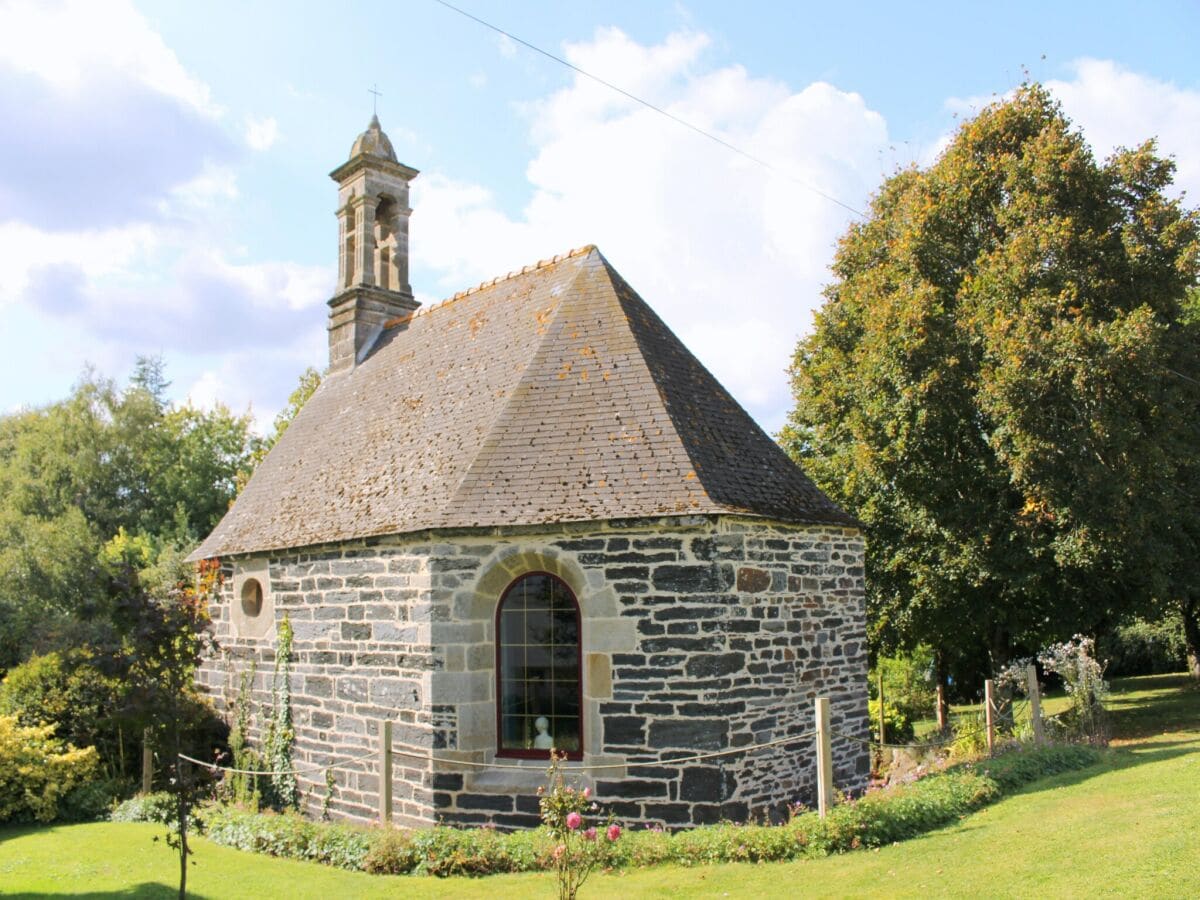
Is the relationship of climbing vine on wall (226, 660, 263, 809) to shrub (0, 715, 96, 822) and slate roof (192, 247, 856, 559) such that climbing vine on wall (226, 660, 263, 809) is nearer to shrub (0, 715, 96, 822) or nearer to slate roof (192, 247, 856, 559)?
shrub (0, 715, 96, 822)

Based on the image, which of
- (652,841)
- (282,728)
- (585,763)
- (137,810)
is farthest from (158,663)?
(137,810)

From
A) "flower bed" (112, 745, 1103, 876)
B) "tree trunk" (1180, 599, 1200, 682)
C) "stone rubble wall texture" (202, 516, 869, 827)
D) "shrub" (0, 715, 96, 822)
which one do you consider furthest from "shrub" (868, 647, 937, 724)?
"shrub" (0, 715, 96, 822)

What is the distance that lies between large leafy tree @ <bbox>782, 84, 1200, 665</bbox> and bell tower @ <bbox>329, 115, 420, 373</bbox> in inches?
354

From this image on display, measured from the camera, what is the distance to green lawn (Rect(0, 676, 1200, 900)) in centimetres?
682

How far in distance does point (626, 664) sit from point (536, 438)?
9.23 feet

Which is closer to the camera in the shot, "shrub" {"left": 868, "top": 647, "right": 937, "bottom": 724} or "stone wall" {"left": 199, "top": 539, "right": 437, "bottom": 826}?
"stone wall" {"left": 199, "top": 539, "right": 437, "bottom": 826}

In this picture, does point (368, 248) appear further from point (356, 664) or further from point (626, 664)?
point (626, 664)

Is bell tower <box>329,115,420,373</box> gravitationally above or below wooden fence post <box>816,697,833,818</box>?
above

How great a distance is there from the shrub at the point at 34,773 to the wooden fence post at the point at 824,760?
968cm

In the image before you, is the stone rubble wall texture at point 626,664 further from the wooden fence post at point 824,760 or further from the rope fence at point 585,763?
the wooden fence post at point 824,760

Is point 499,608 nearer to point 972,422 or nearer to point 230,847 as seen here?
point 230,847

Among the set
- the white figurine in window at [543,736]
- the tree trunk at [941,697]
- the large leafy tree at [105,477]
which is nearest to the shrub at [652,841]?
the white figurine in window at [543,736]

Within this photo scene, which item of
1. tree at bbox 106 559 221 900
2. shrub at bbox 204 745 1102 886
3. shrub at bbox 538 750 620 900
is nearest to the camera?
shrub at bbox 538 750 620 900

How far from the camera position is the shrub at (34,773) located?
11.6 m
